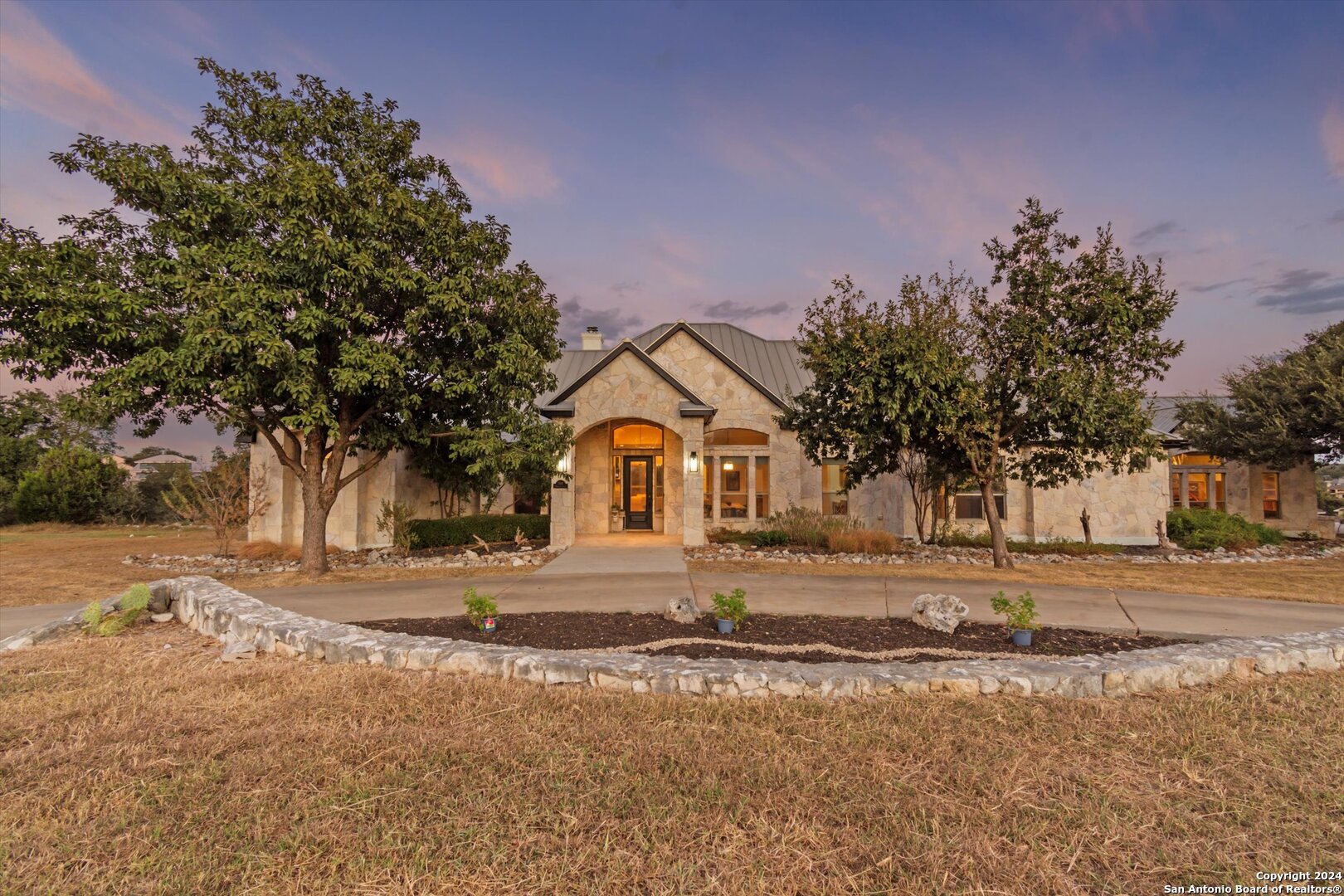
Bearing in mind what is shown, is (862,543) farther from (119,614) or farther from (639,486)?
(119,614)

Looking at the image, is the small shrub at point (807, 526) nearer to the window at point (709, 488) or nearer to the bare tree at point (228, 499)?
the window at point (709, 488)

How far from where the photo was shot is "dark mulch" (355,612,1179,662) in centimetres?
588

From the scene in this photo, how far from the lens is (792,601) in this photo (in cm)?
815

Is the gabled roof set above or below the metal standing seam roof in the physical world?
below

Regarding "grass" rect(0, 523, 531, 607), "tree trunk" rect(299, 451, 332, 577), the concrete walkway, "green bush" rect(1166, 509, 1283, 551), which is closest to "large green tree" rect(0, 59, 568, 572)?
"tree trunk" rect(299, 451, 332, 577)

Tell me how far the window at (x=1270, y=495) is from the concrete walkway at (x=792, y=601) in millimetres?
15160

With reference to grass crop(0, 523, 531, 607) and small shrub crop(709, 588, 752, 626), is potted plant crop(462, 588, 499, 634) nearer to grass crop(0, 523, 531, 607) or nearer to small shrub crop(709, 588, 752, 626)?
small shrub crop(709, 588, 752, 626)

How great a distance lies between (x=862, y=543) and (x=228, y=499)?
15035 millimetres

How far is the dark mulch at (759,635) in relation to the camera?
5879mm

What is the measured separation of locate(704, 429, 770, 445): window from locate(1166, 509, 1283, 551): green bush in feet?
38.8

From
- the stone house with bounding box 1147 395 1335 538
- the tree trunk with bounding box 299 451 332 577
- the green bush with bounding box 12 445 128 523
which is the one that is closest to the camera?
the tree trunk with bounding box 299 451 332 577

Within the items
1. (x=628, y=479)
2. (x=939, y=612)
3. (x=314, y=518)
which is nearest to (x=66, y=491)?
(x=314, y=518)

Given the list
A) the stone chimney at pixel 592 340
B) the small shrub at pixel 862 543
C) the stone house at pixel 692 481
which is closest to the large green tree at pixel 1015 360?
the small shrub at pixel 862 543

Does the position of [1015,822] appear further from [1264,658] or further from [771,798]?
[1264,658]
